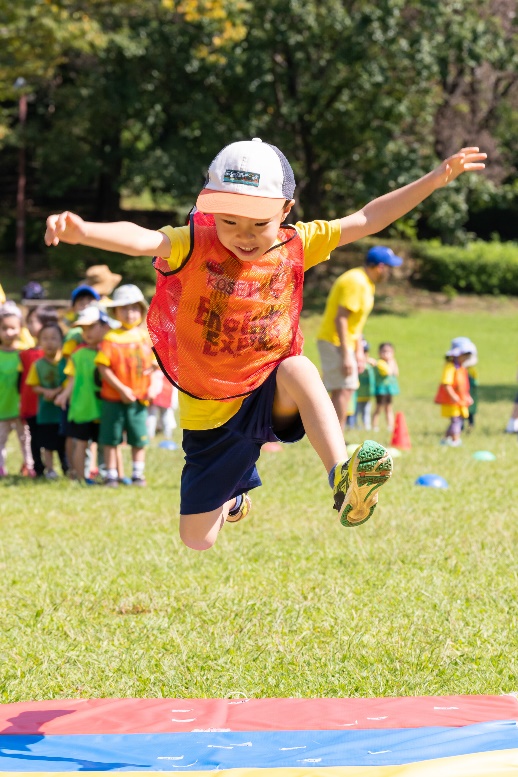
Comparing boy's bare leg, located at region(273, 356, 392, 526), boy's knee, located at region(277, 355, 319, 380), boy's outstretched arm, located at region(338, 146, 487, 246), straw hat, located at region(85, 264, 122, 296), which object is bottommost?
boy's bare leg, located at region(273, 356, 392, 526)

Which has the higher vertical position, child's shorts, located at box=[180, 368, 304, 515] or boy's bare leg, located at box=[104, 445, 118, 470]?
child's shorts, located at box=[180, 368, 304, 515]

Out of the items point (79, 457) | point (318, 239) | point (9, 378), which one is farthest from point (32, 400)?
point (318, 239)

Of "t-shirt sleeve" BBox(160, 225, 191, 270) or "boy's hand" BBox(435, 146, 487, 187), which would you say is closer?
"t-shirt sleeve" BBox(160, 225, 191, 270)

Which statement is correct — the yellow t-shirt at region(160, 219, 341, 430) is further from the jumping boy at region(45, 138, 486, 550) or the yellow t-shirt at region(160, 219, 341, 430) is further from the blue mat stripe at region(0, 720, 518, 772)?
the blue mat stripe at region(0, 720, 518, 772)

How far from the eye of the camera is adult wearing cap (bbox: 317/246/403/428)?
1016 centimetres

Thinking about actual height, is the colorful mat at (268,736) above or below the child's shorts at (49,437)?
below

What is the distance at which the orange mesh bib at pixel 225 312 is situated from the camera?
4.52 metres

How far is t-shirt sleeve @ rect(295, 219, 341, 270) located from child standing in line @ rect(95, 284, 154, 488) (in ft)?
18.1

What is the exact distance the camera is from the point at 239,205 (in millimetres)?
4191

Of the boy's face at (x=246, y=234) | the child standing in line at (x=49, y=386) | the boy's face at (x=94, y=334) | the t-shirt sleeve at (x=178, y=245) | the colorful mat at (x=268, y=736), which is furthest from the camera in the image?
the child standing in line at (x=49, y=386)

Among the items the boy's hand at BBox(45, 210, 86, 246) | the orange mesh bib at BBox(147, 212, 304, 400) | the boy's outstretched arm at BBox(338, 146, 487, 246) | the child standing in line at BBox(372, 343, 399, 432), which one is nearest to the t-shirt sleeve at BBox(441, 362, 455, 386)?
the child standing in line at BBox(372, 343, 399, 432)

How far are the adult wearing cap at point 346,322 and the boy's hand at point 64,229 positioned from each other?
637 centimetres

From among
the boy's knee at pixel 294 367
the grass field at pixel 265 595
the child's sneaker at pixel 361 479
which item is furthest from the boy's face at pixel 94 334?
the child's sneaker at pixel 361 479

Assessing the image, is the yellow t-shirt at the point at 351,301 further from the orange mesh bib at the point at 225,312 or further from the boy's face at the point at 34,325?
the orange mesh bib at the point at 225,312
